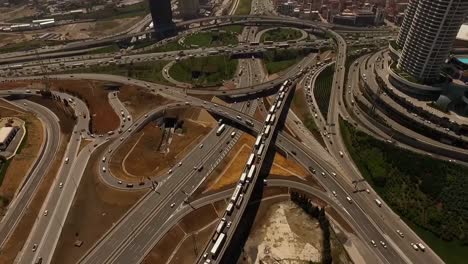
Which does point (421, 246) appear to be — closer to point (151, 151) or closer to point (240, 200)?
point (240, 200)

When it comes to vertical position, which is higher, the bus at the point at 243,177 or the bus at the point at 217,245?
the bus at the point at 243,177

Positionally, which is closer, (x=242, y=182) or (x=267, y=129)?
(x=242, y=182)

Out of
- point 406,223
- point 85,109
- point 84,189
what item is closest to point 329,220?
point 406,223

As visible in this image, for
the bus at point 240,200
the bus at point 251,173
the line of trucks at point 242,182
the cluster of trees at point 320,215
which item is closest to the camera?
the line of trucks at point 242,182

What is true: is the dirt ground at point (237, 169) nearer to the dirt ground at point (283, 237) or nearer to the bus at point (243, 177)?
the bus at point (243, 177)

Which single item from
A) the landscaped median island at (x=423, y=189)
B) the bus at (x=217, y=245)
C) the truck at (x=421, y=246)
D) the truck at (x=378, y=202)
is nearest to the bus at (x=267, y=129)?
the landscaped median island at (x=423, y=189)

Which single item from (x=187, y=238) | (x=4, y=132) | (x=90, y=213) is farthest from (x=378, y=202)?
(x=4, y=132)
